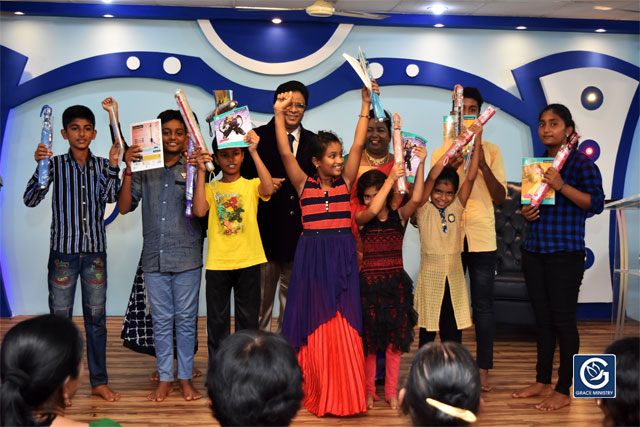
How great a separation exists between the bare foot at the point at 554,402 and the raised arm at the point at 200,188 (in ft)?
6.52

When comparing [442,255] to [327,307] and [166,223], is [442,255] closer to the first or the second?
[327,307]

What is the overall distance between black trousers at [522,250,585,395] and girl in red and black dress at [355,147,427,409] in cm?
67

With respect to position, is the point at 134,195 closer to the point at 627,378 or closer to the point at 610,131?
the point at 627,378

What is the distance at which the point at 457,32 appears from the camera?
5219mm

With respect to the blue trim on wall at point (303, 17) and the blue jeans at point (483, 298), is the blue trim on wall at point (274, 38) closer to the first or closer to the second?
the blue trim on wall at point (303, 17)

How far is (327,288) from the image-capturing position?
9.78 ft

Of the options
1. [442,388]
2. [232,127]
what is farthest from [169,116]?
[442,388]

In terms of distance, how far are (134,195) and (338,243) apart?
1.14 metres

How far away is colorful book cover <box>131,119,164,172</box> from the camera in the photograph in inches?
119

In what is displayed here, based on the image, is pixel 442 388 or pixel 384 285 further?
pixel 384 285

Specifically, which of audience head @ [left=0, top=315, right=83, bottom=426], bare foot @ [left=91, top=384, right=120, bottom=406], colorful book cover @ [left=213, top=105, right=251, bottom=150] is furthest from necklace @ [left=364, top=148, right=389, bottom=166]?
audience head @ [left=0, top=315, right=83, bottom=426]

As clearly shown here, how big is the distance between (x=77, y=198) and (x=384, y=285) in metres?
1.64

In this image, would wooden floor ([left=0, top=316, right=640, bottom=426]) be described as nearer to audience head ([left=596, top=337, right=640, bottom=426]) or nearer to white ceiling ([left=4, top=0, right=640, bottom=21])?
audience head ([left=596, top=337, right=640, bottom=426])

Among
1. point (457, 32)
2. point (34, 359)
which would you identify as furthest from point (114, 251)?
point (34, 359)
